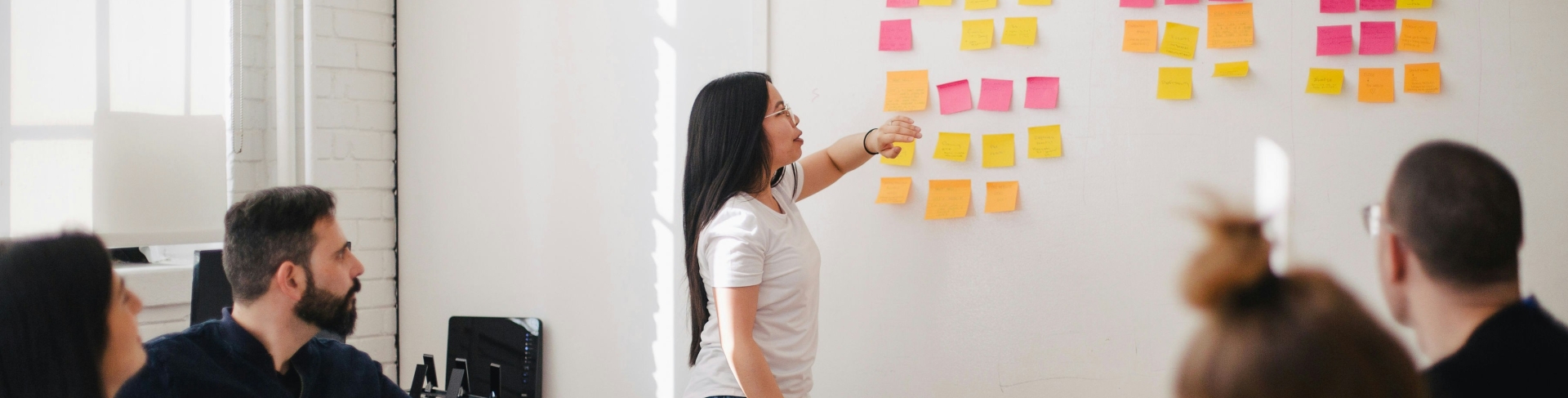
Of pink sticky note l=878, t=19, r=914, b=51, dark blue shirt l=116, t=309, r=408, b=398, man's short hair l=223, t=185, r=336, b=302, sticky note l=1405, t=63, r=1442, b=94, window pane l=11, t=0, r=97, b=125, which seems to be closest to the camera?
dark blue shirt l=116, t=309, r=408, b=398

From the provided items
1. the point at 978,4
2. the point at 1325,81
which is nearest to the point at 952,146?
the point at 978,4

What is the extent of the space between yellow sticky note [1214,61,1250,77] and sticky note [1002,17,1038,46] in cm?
37

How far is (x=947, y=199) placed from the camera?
212 centimetres

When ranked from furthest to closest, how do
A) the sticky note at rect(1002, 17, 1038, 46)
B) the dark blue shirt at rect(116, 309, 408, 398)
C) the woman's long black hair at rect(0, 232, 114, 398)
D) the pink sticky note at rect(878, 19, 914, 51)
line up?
the pink sticky note at rect(878, 19, 914, 51) → the sticky note at rect(1002, 17, 1038, 46) → the dark blue shirt at rect(116, 309, 408, 398) → the woman's long black hair at rect(0, 232, 114, 398)

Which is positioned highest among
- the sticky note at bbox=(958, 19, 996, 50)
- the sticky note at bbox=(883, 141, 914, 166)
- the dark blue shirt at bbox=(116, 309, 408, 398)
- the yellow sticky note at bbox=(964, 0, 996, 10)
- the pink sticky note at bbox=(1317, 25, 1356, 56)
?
the yellow sticky note at bbox=(964, 0, 996, 10)

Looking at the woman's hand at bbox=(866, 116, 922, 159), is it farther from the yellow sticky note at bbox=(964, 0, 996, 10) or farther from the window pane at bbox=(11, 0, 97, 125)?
the window pane at bbox=(11, 0, 97, 125)

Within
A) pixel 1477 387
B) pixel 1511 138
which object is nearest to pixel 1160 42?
pixel 1511 138

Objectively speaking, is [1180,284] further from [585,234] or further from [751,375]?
[585,234]

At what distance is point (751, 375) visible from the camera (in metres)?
1.66

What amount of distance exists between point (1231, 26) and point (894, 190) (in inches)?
30.0

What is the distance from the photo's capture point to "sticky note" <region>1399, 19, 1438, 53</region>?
5.93ft

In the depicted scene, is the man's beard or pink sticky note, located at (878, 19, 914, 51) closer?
the man's beard

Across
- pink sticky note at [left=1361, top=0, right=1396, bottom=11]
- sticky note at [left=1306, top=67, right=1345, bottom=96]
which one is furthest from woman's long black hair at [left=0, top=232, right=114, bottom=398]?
pink sticky note at [left=1361, top=0, right=1396, bottom=11]

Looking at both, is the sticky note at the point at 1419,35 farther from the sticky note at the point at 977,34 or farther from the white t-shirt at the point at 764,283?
the white t-shirt at the point at 764,283
